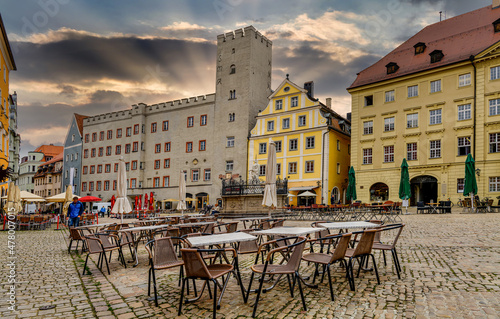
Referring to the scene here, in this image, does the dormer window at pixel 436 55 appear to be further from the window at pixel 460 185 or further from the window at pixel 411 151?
the window at pixel 460 185

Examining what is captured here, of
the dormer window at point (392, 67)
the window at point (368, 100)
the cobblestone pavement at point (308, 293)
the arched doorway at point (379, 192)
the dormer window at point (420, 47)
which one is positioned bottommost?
the cobblestone pavement at point (308, 293)

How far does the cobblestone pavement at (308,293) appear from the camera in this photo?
4762mm

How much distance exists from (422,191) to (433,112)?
6.87 metres

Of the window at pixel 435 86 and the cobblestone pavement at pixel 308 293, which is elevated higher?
the window at pixel 435 86

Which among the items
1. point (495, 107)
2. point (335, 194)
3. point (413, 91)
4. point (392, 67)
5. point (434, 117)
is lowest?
point (335, 194)

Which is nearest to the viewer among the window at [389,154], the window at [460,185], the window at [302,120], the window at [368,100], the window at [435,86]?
the window at [460,185]

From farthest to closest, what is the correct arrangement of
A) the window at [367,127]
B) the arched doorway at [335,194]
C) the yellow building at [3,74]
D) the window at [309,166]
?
1. the window at [309,166]
2. the arched doorway at [335,194]
3. the window at [367,127]
4. the yellow building at [3,74]

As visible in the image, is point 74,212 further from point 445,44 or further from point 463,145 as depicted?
point 445,44

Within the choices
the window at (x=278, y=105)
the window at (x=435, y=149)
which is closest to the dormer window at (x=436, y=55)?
the window at (x=435, y=149)

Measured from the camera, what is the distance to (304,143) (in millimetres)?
38250

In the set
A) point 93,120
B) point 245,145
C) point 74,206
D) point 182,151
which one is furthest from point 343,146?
point 93,120

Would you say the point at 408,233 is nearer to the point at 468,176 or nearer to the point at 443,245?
the point at 443,245

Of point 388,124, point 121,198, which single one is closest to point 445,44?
point 388,124

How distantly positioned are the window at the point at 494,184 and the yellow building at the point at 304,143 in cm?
1285
